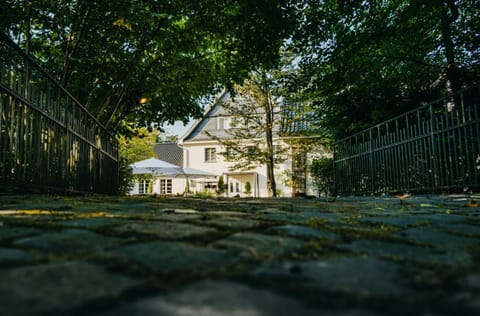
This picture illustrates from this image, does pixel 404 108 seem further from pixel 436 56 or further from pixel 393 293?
pixel 393 293

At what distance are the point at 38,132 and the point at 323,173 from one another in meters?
12.2

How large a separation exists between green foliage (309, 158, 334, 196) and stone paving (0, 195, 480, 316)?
13.1 metres

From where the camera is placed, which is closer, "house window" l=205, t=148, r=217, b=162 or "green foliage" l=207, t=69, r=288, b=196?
"green foliage" l=207, t=69, r=288, b=196

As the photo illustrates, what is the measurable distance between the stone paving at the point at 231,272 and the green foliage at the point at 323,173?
42.8 feet

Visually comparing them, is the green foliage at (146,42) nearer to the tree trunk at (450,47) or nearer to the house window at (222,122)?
the tree trunk at (450,47)

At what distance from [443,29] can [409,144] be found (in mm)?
4117

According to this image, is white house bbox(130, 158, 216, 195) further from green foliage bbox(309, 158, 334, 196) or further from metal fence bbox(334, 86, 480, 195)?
metal fence bbox(334, 86, 480, 195)

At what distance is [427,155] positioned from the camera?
6.50m

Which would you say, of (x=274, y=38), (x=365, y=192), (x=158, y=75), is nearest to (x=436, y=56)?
(x=365, y=192)

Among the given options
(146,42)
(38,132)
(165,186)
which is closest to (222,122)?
(165,186)

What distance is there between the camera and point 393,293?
0.95m

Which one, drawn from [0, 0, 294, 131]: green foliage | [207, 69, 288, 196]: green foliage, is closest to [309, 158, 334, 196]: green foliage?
[207, 69, 288, 196]: green foliage

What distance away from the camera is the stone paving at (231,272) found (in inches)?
33.3

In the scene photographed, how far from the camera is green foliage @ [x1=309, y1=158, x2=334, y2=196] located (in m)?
14.7
